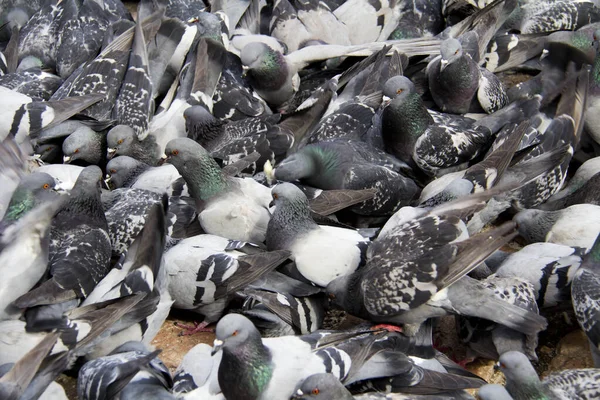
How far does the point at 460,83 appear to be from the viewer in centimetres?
676

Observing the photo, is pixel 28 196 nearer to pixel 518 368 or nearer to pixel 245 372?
pixel 245 372

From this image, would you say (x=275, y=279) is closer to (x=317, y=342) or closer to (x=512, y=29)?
(x=317, y=342)

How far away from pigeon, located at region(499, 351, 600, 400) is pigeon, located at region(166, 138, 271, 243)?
6.66 feet

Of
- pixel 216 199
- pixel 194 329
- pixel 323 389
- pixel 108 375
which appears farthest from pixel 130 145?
pixel 323 389

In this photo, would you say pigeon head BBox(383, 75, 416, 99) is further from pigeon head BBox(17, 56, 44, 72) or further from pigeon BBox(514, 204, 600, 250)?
pigeon head BBox(17, 56, 44, 72)

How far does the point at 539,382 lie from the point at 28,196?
345 centimetres

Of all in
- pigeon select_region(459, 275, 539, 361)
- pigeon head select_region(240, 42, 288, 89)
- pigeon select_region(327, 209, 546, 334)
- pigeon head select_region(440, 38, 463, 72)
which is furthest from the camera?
pigeon head select_region(240, 42, 288, 89)

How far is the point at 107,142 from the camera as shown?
21.4 ft

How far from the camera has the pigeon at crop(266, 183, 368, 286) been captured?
527 cm

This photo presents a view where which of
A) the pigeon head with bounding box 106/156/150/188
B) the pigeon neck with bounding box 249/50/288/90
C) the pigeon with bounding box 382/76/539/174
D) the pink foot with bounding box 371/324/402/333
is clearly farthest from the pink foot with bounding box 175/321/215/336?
the pigeon neck with bounding box 249/50/288/90

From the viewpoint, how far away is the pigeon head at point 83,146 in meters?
6.40

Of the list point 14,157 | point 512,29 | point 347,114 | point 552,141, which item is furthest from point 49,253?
point 512,29

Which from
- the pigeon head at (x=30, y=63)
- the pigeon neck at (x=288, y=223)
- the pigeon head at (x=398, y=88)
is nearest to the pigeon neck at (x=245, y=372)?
the pigeon neck at (x=288, y=223)

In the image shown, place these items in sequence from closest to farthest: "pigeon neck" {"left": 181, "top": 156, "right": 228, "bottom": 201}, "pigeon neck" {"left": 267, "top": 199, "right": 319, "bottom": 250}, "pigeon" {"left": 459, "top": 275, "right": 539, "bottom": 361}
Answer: "pigeon" {"left": 459, "top": 275, "right": 539, "bottom": 361}, "pigeon neck" {"left": 267, "top": 199, "right": 319, "bottom": 250}, "pigeon neck" {"left": 181, "top": 156, "right": 228, "bottom": 201}
